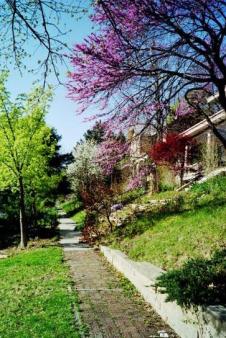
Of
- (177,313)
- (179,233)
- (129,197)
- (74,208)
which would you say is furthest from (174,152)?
(74,208)

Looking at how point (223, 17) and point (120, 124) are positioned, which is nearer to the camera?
point (223, 17)

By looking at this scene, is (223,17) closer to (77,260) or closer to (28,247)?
(77,260)

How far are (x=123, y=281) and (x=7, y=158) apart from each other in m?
10.4

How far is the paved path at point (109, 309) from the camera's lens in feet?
23.0

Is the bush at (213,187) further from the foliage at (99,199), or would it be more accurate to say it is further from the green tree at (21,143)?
the green tree at (21,143)

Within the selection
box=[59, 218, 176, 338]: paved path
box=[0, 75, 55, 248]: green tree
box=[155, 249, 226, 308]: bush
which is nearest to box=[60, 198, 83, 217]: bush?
box=[0, 75, 55, 248]: green tree

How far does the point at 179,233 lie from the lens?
489 inches

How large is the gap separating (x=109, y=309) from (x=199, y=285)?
246 cm

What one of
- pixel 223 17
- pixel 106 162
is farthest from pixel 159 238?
pixel 223 17

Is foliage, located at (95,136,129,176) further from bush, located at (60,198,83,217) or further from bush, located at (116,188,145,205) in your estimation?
bush, located at (60,198,83,217)

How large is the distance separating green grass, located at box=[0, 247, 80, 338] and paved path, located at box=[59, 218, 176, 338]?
27cm

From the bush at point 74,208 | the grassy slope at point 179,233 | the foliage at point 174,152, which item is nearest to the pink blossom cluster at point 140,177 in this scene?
the grassy slope at point 179,233

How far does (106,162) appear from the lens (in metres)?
9.10

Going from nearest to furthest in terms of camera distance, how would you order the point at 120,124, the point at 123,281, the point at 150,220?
the point at 120,124 → the point at 123,281 → the point at 150,220
